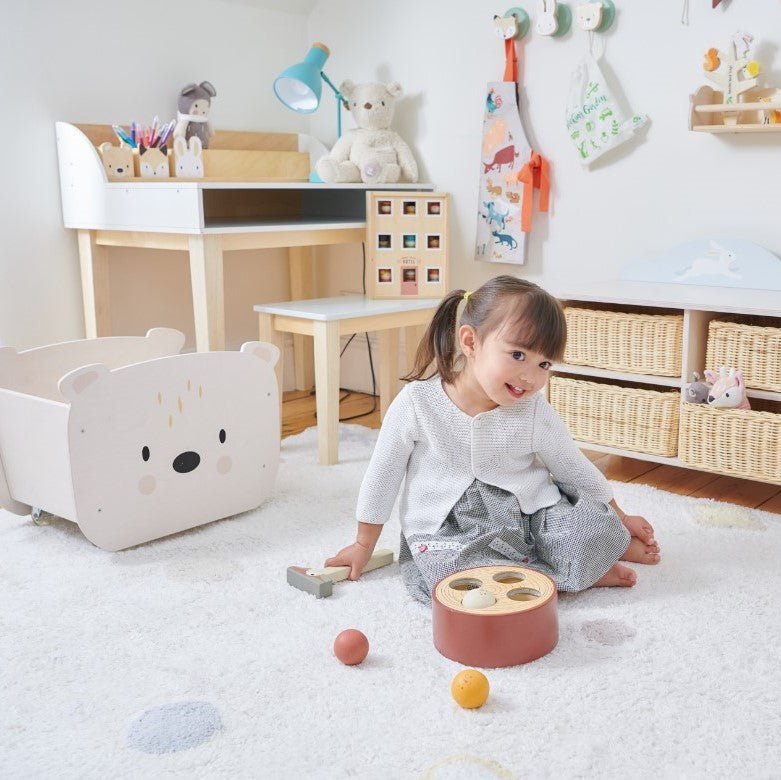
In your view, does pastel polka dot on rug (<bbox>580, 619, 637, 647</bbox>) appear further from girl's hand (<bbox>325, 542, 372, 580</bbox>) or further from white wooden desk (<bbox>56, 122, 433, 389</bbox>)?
white wooden desk (<bbox>56, 122, 433, 389</bbox>)

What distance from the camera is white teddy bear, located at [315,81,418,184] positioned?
8.70 feet

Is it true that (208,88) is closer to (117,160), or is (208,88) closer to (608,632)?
(117,160)

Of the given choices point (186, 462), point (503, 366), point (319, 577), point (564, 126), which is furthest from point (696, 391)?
point (186, 462)

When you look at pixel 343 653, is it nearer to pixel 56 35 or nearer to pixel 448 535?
pixel 448 535

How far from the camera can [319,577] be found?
154 centimetres

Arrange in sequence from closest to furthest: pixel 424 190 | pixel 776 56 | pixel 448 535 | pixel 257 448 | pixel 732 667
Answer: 1. pixel 732 667
2. pixel 448 535
3. pixel 257 448
4. pixel 776 56
5. pixel 424 190

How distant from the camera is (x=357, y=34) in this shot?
2.86m

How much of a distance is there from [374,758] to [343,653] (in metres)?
0.22

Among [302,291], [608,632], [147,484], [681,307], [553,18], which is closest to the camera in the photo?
[608,632]

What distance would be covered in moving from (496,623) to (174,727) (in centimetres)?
43

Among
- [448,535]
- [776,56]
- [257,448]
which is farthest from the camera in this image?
[776,56]

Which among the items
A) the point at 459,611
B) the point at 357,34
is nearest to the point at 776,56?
the point at 357,34

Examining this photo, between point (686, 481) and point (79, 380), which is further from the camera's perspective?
point (686, 481)

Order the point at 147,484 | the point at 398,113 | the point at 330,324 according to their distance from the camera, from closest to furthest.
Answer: the point at 147,484, the point at 330,324, the point at 398,113
